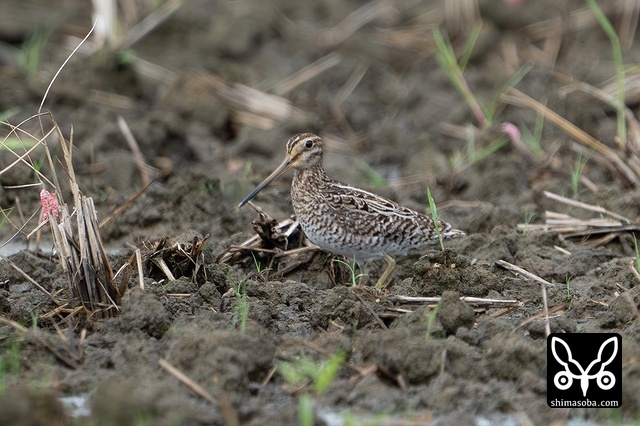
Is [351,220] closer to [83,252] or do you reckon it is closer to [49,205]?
[83,252]

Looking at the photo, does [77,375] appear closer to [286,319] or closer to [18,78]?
[286,319]

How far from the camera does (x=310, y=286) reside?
6.61m


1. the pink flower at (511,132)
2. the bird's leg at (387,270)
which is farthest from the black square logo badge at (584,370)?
the pink flower at (511,132)

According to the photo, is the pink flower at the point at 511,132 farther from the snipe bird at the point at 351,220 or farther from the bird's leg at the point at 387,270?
the bird's leg at the point at 387,270

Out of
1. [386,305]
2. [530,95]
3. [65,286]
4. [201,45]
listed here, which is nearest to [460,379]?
[386,305]

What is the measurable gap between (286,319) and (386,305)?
52cm

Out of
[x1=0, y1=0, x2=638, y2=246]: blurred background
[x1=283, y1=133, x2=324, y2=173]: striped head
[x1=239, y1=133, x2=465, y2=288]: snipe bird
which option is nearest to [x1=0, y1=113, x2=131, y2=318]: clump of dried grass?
[x1=239, y1=133, x2=465, y2=288]: snipe bird

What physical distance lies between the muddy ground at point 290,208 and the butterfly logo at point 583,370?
8 centimetres

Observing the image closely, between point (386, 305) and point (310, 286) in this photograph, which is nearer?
point (386, 305)

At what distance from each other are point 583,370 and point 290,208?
344 centimetres

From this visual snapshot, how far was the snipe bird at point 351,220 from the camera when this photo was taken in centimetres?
660

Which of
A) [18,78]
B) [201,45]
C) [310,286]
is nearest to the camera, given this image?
[310,286]

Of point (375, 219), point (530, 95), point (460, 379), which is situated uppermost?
point (530, 95)

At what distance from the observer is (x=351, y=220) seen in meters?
6.73
